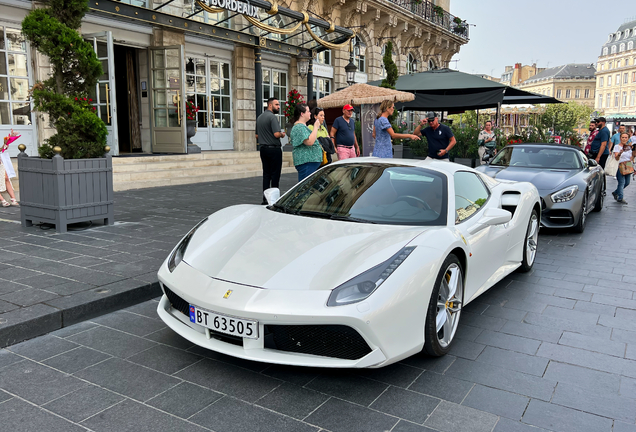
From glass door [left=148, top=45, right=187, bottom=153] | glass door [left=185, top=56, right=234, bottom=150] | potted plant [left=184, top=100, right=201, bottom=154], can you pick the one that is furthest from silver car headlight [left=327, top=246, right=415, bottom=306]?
glass door [left=185, top=56, right=234, bottom=150]

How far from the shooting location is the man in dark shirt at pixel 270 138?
8.34m

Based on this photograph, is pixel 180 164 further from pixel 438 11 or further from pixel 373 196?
pixel 438 11

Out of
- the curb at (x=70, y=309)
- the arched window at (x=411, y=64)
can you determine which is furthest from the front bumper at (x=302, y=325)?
the arched window at (x=411, y=64)

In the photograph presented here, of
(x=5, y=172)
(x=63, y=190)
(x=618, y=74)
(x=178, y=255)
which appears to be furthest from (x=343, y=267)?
(x=618, y=74)

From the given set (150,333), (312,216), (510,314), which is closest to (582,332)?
(510,314)

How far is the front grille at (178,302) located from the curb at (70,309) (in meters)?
0.99

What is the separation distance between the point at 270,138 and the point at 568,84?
13780 centimetres

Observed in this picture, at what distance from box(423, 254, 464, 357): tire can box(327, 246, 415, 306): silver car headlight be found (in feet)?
1.19

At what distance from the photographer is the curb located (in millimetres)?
3570

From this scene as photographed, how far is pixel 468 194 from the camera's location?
431 cm

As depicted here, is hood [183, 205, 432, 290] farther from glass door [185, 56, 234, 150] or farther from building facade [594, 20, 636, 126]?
building facade [594, 20, 636, 126]

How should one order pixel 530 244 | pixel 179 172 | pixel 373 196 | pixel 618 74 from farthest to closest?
pixel 618 74 → pixel 179 172 → pixel 530 244 → pixel 373 196

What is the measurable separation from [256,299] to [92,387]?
1.07 meters

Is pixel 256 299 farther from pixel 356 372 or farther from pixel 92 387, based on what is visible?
pixel 92 387
